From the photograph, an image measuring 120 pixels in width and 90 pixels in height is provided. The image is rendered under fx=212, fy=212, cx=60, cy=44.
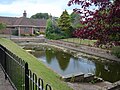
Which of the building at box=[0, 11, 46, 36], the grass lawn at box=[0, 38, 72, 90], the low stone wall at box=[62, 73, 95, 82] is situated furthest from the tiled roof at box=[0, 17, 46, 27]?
the low stone wall at box=[62, 73, 95, 82]

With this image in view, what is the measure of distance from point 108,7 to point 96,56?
1784cm

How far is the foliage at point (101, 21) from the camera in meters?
5.05

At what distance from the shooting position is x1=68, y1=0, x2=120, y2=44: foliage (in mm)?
5047

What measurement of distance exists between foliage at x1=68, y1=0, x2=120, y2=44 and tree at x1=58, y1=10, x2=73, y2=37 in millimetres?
34594

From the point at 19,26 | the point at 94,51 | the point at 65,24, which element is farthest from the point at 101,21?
the point at 19,26

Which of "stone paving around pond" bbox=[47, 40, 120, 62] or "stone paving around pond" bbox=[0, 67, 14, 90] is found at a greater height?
"stone paving around pond" bbox=[0, 67, 14, 90]

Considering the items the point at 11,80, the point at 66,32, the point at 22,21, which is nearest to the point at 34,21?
the point at 22,21

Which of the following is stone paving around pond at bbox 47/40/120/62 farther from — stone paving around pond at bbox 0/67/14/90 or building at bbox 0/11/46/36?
building at bbox 0/11/46/36

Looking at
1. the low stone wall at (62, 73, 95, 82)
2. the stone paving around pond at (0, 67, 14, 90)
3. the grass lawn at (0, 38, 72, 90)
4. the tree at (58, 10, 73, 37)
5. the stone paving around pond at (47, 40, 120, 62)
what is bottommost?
the stone paving around pond at (47, 40, 120, 62)

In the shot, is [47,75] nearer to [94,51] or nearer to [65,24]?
[94,51]

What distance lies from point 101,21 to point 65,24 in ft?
115

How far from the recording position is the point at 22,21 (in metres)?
50.2

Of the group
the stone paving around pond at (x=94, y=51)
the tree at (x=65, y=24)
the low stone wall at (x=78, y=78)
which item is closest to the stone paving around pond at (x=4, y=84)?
the low stone wall at (x=78, y=78)

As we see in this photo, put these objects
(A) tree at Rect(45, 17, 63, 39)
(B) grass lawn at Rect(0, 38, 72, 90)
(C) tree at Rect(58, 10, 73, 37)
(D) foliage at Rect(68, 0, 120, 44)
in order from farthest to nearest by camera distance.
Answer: (A) tree at Rect(45, 17, 63, 39) → (C) tree at Rect(58, 10, 73, 37) → (B) grass lawn at Rect(0, 38, 72, 90) → (D) foliage at Rect(68, 0, 120, 44)
